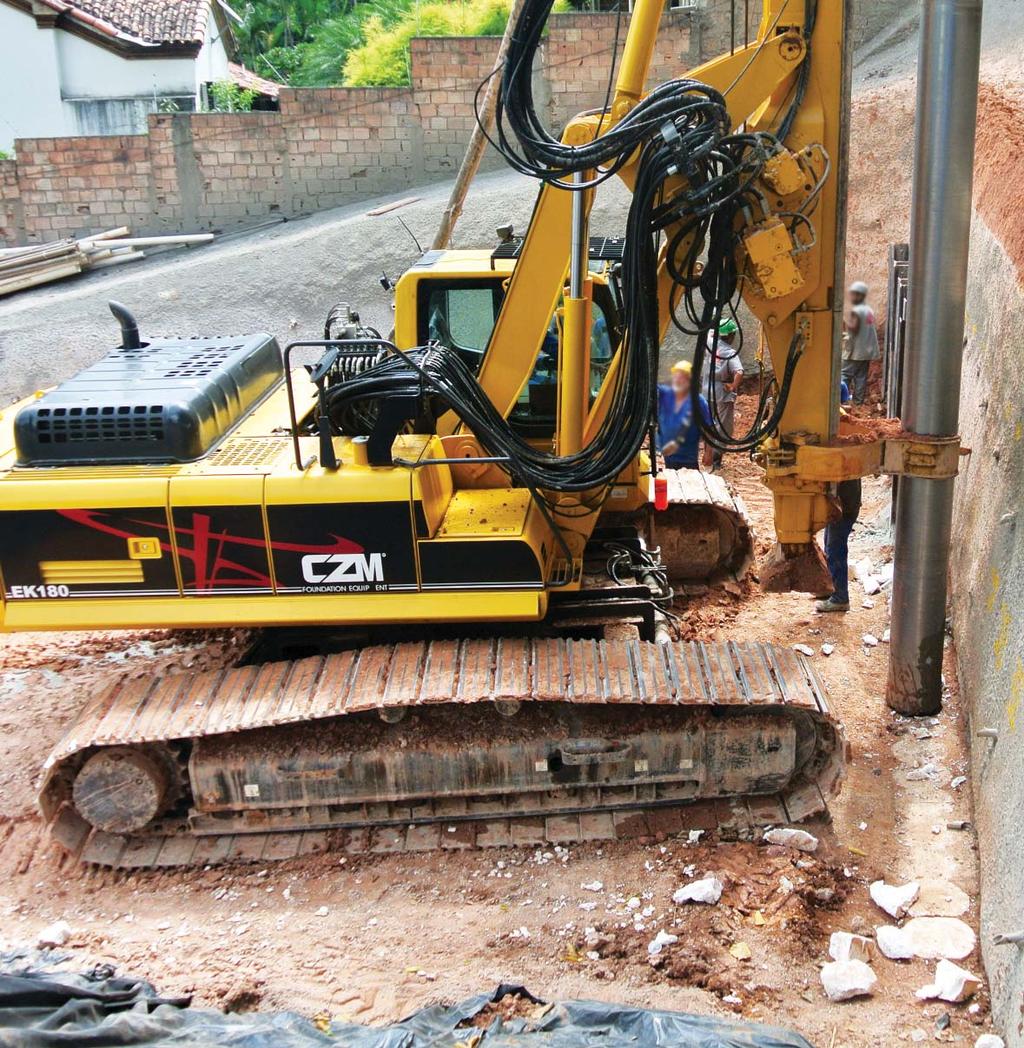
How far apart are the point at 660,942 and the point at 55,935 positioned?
2494 mm

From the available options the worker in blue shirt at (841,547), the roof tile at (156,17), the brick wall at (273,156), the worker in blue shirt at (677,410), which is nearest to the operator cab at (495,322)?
the worker in blue shirt at (677,410)

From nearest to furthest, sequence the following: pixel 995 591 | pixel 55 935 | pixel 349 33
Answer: pixel 55 935 → pixel 995 591 → pixel 349 33

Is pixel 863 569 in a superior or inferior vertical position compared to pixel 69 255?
inferior

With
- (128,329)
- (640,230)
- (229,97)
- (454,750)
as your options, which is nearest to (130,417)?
(128,329)

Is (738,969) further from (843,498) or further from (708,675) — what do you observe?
(843,498)

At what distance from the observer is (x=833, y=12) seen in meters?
4.72

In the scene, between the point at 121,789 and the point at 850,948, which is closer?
the point at 850,948

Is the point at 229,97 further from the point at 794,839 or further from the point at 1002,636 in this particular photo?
the point at 794,839

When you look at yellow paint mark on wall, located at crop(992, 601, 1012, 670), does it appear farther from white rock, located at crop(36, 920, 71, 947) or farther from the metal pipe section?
white rock, located at crop(36, 920, 71, 947)

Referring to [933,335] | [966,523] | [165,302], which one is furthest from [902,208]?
[165,302]

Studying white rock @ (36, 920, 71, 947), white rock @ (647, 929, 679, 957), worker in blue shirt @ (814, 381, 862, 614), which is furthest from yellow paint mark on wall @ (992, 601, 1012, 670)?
white rock @ (36, 920, 71, 947)

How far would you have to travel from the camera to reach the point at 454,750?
16.7 feet

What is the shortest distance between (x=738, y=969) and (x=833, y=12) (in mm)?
3843

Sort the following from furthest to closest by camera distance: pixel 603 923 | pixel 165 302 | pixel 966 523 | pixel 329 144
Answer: pixel 329 144
pixel 165 302
pixel 966 523
pixel 603 923
